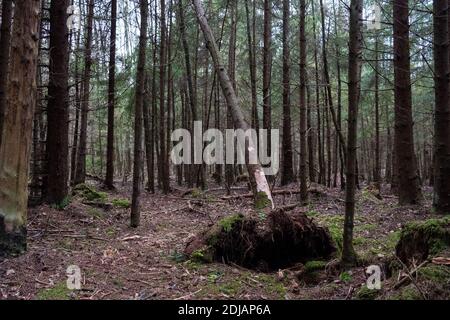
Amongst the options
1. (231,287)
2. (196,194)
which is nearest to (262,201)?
(231,287)

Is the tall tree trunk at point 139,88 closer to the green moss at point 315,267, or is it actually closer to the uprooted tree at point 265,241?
the uprooted tree at point 265,241

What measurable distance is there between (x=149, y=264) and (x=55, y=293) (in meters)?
1.65

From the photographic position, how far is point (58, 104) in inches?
379

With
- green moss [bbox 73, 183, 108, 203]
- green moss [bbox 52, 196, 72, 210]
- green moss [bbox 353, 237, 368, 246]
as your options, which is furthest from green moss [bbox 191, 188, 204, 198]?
green moss [bbox 353, 237, 368, 246]

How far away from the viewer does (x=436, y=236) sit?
4.71 metres

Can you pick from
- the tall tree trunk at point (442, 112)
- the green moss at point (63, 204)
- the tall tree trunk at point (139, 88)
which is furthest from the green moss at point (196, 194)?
the tall tree trunk at point (442, 112)

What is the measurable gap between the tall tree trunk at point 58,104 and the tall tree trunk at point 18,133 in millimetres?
3562

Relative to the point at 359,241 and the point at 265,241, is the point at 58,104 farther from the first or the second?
the point at 359,241

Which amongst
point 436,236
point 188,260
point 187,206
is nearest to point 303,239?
point 188,260

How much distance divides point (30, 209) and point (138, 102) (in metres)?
3.33

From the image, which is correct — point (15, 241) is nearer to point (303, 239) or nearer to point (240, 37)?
point (303, 239)

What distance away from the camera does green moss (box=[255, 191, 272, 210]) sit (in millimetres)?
9242

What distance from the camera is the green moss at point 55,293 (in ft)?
15.4

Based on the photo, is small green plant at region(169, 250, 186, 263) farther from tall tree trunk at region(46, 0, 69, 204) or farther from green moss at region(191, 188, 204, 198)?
green moss at region(191, 188, 204, 198)
